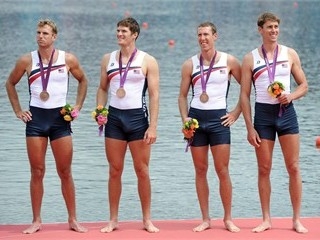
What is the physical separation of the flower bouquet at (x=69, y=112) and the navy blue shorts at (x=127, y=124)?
37cm

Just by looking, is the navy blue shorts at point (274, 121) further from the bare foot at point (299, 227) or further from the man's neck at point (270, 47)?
the bare foot at point (299, 227)

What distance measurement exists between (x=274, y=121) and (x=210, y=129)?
623 mm

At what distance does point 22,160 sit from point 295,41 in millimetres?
22481

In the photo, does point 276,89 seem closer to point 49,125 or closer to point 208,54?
point 208,54

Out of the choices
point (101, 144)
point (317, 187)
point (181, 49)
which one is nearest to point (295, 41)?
point (181, 49)

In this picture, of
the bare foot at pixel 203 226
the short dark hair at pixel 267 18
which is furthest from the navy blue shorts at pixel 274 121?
the bare foot at pixel 203 226

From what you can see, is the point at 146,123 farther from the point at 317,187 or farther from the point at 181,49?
the point at 181,49

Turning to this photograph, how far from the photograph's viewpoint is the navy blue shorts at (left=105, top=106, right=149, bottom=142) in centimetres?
1201

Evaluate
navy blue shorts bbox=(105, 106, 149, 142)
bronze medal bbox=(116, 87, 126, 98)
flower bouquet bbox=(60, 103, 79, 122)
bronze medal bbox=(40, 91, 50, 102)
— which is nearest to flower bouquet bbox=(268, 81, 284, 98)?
navy blue shorts bbox=(105, 106, 149, 142)

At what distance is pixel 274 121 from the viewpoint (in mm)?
11984

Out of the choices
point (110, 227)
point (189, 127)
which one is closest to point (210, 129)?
point (189, 127)

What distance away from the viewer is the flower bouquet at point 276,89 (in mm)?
11742

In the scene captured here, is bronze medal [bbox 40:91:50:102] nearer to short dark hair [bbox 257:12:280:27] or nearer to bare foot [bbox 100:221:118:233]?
bare foot [bbox 100:221:118:233]

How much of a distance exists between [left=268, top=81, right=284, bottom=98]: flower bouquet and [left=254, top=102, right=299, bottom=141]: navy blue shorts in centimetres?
25
